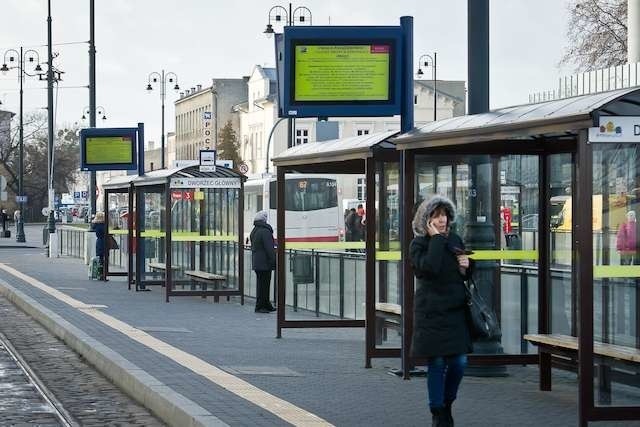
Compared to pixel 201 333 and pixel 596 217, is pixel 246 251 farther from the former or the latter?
pixel 596 217

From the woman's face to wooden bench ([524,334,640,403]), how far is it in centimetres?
152

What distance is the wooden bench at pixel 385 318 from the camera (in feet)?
47.2

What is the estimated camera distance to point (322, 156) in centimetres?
1566

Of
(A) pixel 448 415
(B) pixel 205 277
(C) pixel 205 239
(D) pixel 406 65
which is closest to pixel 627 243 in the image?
(A) pixel 448 415

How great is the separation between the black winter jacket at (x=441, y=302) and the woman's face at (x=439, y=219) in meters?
0.06

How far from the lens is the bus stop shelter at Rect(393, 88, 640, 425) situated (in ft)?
31.8

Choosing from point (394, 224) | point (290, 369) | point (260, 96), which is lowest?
point (290, 369)

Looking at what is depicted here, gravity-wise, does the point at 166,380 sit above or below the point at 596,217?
below

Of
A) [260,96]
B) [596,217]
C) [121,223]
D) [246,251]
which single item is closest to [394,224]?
[596,217]

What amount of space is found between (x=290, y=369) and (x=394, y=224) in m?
1.79

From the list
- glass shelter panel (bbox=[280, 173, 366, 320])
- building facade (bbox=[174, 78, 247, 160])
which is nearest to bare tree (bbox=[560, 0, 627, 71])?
glass shelter panel (bbox=[280, 173, 366, 320])

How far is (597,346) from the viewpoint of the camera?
10805 millimetres

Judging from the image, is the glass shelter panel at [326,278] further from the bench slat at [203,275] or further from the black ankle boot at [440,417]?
the black ankle boot at [440,417]

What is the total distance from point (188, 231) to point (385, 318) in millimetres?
13323
